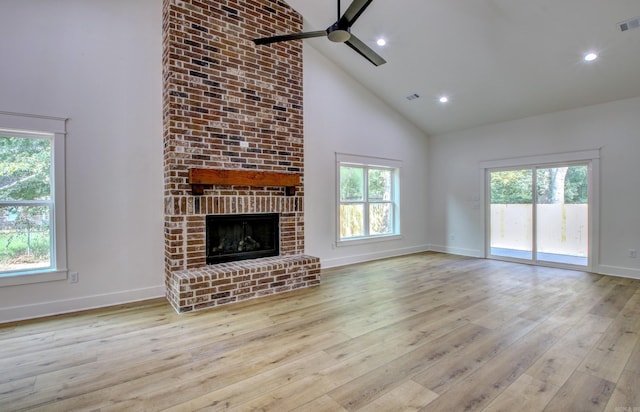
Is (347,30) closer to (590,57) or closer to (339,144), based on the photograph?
(339,144)

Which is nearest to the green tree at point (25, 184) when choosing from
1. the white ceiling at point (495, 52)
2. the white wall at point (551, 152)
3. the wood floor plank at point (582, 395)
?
the white ceiling at point (495, 52)

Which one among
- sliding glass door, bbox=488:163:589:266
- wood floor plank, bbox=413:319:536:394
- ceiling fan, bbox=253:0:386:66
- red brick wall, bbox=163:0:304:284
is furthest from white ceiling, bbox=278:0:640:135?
wood floor plank, bbox=413:319:536:394

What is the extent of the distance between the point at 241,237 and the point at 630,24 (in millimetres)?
5427

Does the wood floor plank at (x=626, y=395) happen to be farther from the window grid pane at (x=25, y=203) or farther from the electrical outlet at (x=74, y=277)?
the window grid pane at (x=25, y=203)

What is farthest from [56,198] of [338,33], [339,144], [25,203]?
[339,144]

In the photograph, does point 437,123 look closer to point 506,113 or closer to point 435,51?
point 506,113

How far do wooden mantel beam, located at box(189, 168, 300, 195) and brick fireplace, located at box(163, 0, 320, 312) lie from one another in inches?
0.5

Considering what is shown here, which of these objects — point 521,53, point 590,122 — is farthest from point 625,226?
point 521,53

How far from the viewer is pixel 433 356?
2465mm

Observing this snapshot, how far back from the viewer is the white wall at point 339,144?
17.8 ft

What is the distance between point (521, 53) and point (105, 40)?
5.42 meters

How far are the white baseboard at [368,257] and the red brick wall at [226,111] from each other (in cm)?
97

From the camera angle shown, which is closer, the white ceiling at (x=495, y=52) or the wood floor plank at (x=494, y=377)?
the wood floor plank at (x=494, y=377)

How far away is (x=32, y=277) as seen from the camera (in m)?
3.32
